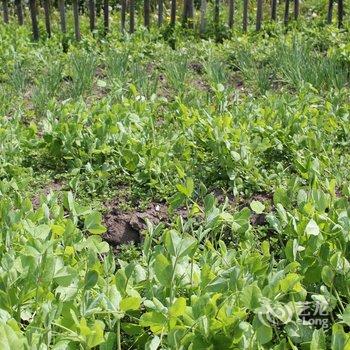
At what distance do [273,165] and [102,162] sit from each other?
33.5 inches

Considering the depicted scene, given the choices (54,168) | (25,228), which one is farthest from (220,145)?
(25,228)

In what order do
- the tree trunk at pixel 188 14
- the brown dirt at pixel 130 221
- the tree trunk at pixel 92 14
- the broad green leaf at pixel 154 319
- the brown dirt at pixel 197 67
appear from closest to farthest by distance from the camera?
1. the broad green leaf at pixel 154 319
2. the brown dirt at pixel 130 221
3. the brown dirt at pixel 197 67
4. the tree trunk at pixel 92 14
5. the tree trunk at pixel 188 14

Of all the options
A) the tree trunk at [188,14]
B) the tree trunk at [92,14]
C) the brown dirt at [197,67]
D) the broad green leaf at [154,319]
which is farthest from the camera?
the tree trunk at [188,14]

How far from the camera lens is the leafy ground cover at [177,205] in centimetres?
149

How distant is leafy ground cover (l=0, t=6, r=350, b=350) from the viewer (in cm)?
149

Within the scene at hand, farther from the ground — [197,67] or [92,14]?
[197,67]

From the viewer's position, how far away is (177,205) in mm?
2303

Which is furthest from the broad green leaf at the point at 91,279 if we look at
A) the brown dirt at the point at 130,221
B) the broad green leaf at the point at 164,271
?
the brown dirt at the point at 130,221

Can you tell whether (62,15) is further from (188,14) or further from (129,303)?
(129,303)

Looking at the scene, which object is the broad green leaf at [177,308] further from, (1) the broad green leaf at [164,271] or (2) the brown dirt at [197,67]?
(2) the brown dirt at [197,67]

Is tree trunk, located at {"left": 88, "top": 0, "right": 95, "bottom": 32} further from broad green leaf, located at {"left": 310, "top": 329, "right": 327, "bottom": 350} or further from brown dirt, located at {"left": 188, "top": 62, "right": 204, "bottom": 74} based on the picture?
broad green leaf, located at {"left": 310, "top": 329, "right": 327, "bottom": 350}

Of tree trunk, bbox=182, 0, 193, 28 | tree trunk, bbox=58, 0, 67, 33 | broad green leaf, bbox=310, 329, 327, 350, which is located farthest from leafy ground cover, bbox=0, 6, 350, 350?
tree trunk, bbox=182, 0, 193, 28

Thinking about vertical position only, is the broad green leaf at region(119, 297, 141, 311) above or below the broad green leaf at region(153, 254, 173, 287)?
below

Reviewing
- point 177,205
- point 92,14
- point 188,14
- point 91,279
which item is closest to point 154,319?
point 91,279
